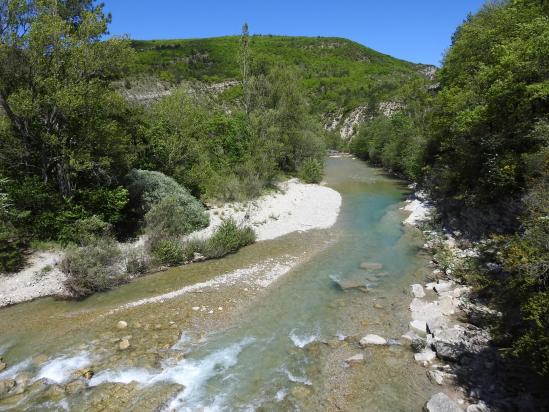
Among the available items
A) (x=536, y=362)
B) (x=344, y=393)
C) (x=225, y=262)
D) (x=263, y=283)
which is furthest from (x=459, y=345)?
(x=225, y=262)

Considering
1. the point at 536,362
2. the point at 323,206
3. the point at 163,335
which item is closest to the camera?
the point at 536,362

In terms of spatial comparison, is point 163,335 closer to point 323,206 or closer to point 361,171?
point 323,206

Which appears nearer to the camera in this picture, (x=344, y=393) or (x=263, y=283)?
(x=344, y=393)

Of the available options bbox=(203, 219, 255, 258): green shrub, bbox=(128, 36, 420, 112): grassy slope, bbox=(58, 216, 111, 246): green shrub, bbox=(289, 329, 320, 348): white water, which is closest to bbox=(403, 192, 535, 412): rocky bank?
bbox=(289, 329, 320, 348): white water

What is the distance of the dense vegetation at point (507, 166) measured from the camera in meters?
8.22

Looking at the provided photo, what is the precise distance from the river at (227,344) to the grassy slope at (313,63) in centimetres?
7040

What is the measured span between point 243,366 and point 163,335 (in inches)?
121

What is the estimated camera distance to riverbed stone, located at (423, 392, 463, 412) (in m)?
7.98

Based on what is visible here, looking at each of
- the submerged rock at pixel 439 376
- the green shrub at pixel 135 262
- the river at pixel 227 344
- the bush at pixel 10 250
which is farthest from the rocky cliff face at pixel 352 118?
the submerged rock at pixel 439 376

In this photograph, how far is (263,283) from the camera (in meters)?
15.9

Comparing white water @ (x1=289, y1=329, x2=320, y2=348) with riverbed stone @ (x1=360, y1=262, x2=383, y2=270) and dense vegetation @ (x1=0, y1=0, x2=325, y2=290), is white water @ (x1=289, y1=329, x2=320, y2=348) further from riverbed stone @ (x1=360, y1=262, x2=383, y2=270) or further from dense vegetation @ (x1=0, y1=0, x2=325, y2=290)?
dense vegetation @ (x1=0, y1=0, x2=325, y2=290)

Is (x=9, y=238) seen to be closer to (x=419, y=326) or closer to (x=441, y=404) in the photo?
(x=419, y=326)

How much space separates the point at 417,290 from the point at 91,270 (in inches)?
509

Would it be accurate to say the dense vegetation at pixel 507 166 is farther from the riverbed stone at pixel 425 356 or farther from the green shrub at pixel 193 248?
the green shrub at pixel 193 248
